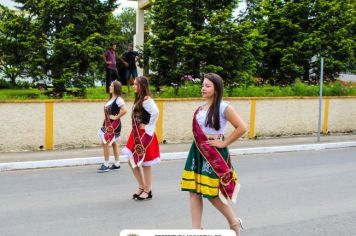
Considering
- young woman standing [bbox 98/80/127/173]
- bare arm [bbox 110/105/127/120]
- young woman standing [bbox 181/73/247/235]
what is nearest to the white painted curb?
young woman standing [bbox 98/80/127/173]

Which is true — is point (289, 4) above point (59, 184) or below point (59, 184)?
above

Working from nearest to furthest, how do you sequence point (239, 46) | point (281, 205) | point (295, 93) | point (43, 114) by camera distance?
point (281, 205) < point (43, 114) < point (239, 46) < point (295, 93)

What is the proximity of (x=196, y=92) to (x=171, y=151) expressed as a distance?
3.01m

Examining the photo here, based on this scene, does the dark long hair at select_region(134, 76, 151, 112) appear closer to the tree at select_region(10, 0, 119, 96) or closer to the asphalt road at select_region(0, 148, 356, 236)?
the asphalt road at select_region(0, 148, 356, 236)

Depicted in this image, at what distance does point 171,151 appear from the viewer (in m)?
11.8

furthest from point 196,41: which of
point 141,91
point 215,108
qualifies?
point 215,108

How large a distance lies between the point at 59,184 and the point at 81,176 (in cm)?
75

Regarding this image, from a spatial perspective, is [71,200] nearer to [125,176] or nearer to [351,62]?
[125,176]

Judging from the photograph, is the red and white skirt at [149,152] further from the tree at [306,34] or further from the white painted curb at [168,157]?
the tree at [306,34]

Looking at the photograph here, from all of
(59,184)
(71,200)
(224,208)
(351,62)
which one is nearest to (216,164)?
(224,208)

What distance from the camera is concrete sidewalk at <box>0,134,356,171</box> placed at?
32.2ft

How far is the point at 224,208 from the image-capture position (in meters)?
4.85

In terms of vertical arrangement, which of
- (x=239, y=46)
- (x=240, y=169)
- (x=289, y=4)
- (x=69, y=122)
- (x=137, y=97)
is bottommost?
(x=240, y=169)

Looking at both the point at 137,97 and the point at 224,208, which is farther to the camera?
the point at 137,97
